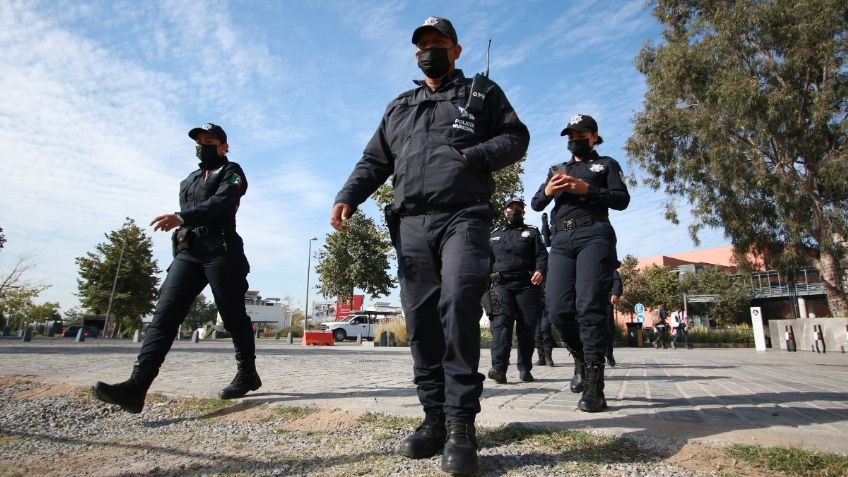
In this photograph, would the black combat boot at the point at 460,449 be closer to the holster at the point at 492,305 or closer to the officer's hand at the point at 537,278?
the holster at the point at 492,305

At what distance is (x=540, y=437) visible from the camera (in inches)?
97.9

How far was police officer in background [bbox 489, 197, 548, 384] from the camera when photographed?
17.5 ft

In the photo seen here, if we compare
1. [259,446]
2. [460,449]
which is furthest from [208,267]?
[460,449]

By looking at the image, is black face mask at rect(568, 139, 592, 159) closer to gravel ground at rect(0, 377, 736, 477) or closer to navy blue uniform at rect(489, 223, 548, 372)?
navy blue uniform at rect(489, 223, 548, 372)

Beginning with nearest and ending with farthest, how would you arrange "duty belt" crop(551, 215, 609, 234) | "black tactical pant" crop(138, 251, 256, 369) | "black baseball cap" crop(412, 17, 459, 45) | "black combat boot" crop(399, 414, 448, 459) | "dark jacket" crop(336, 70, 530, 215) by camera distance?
"black combat boot" crop(399, 414, 448, 459)
"dark jacket" crop(336, 70, 530, 215)
"black baseball cap" crop(412, 17, 459, 45)
"black tactical pant" crop(138, 251, 256, 369)
"duty belt" crop(551, 215, 609, 234)

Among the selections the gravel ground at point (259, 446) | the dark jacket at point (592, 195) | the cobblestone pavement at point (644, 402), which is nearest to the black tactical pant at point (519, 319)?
the cobblestone pavement at point (644, 402)

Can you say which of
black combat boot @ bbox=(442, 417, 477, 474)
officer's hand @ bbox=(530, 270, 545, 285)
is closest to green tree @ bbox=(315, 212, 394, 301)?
officer's hand @ bbox=(530, 270, 545, 285)

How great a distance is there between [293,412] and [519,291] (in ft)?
9.97

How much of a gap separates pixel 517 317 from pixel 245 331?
289 centimetres

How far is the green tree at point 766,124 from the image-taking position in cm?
1964

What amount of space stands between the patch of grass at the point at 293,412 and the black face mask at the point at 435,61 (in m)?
2.18

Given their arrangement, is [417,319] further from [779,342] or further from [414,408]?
[779,342]

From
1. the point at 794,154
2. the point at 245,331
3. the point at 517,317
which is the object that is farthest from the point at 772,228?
the point at 245,331

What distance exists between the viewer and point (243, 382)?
388 cm
